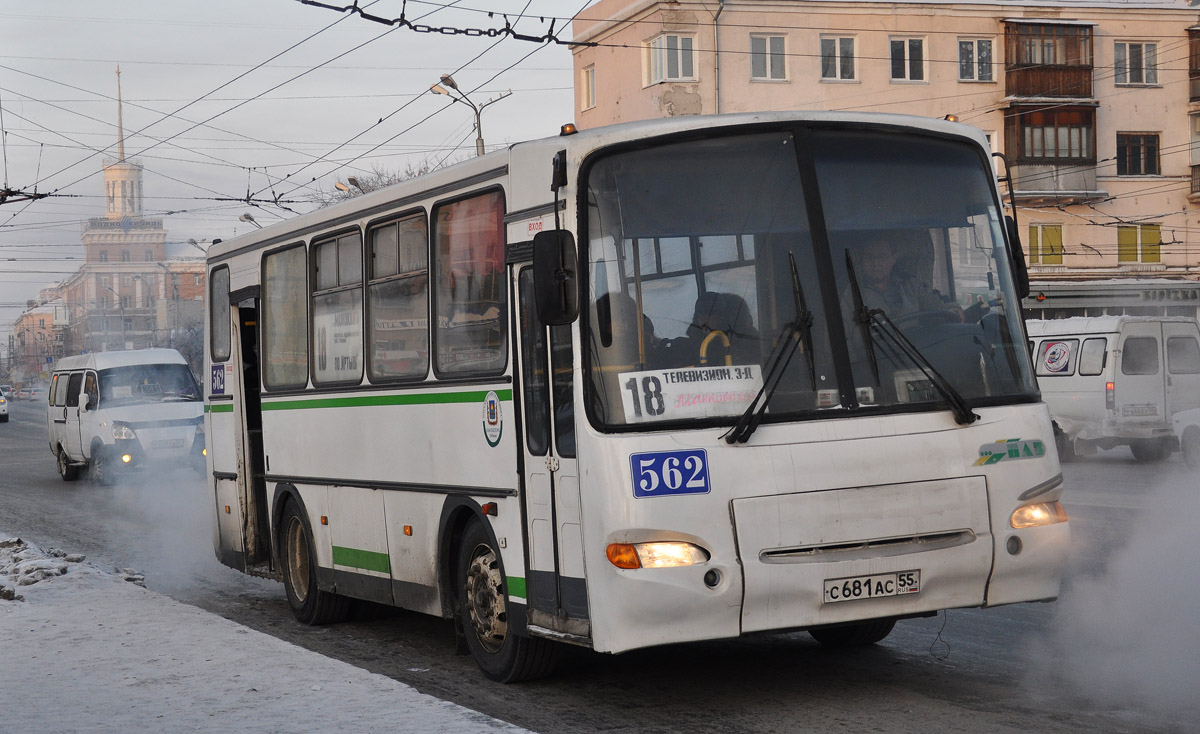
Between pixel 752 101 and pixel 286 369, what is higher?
pixel 752 101

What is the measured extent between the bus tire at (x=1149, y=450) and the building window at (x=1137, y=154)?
31477mm

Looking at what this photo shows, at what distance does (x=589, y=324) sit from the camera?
22.8ft

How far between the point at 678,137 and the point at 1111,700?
328 centimetres

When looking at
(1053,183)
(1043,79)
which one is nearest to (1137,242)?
(1053,183)

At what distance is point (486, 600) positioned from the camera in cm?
820

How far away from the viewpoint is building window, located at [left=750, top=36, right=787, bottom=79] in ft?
164

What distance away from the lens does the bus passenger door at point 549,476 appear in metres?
7.05

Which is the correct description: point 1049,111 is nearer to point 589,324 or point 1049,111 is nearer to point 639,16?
point 639,16

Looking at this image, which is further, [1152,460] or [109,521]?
[1152,460]

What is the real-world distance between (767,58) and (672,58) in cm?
356

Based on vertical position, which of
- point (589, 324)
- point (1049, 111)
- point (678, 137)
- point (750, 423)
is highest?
point (1049, 111)

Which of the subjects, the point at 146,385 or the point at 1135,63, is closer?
the point at 146,385

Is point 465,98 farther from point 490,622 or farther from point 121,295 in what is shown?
point 121,295

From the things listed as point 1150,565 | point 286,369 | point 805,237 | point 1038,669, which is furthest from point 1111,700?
point 286,369
